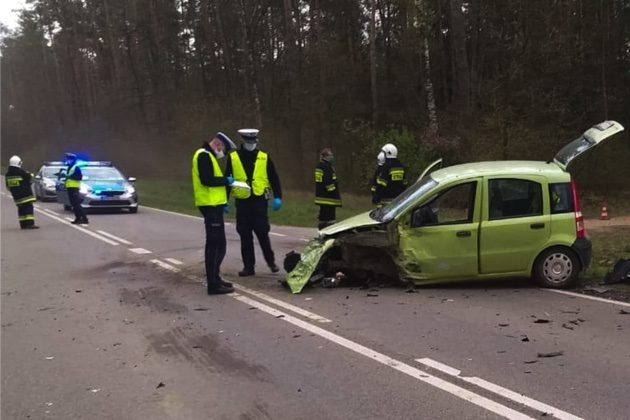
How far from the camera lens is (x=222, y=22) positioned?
39.2m

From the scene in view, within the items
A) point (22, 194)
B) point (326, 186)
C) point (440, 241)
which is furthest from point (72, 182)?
point (440, 241)

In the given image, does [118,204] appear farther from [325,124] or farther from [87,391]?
[87,391]

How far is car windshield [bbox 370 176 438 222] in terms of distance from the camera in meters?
7.62

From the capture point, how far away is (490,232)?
740 cm

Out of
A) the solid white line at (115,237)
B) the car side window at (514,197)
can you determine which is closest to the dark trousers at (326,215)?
the solid white line at (115,237)

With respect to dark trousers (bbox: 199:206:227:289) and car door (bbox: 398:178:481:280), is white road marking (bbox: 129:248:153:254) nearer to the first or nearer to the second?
dark trousers (bbox: 199:206:227:289)

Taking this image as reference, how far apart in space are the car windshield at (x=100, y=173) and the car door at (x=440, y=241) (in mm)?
14963

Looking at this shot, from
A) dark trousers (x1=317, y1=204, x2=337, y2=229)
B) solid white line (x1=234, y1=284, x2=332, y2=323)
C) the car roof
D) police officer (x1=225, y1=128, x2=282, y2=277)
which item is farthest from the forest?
solid white line (x1=234, y1=284, x2=332, y2=323)

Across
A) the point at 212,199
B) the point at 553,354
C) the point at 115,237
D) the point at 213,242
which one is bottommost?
the point at 553,354

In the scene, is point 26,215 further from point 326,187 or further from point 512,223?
point 512,223

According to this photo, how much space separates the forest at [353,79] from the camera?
2091 cm

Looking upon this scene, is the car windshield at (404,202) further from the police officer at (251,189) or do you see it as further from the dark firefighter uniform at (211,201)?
the dark firefighter uniform at (211,201)

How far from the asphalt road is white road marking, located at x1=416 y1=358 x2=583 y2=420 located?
1 cm

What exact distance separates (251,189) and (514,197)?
3.40m
